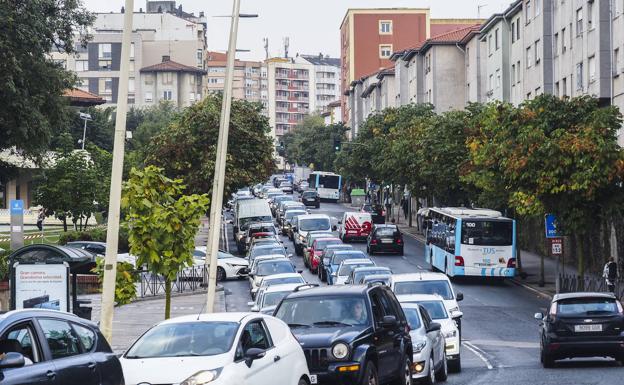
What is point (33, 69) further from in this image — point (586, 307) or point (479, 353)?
point (586, 307)

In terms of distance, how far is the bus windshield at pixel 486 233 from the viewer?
165 feet

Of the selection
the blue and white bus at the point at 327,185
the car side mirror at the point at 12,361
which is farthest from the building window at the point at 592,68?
the blue and white bus at the point at 327,185

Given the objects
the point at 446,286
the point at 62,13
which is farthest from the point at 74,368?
the point at 62,13

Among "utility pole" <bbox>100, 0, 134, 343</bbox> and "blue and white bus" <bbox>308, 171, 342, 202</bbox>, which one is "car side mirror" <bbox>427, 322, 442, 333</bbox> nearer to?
"utility pole" <bbox>100, 0, 134, 343</bbox>

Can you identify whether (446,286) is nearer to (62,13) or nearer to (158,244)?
(158,244)

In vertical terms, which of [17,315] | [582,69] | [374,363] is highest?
[582,69]

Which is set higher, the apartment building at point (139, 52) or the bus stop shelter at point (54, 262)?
the apartment building at point (139, 52)

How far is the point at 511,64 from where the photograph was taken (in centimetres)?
7800

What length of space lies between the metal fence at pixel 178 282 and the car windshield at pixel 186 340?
102ft

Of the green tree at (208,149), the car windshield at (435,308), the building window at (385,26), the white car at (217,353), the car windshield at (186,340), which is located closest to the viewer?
the white car at (217,353)

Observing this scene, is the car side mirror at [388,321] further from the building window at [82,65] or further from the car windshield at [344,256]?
the building window at [82,65]

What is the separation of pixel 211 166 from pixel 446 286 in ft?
117

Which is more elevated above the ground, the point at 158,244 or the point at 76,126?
the point at 76,126

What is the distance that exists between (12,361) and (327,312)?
8254 mm
